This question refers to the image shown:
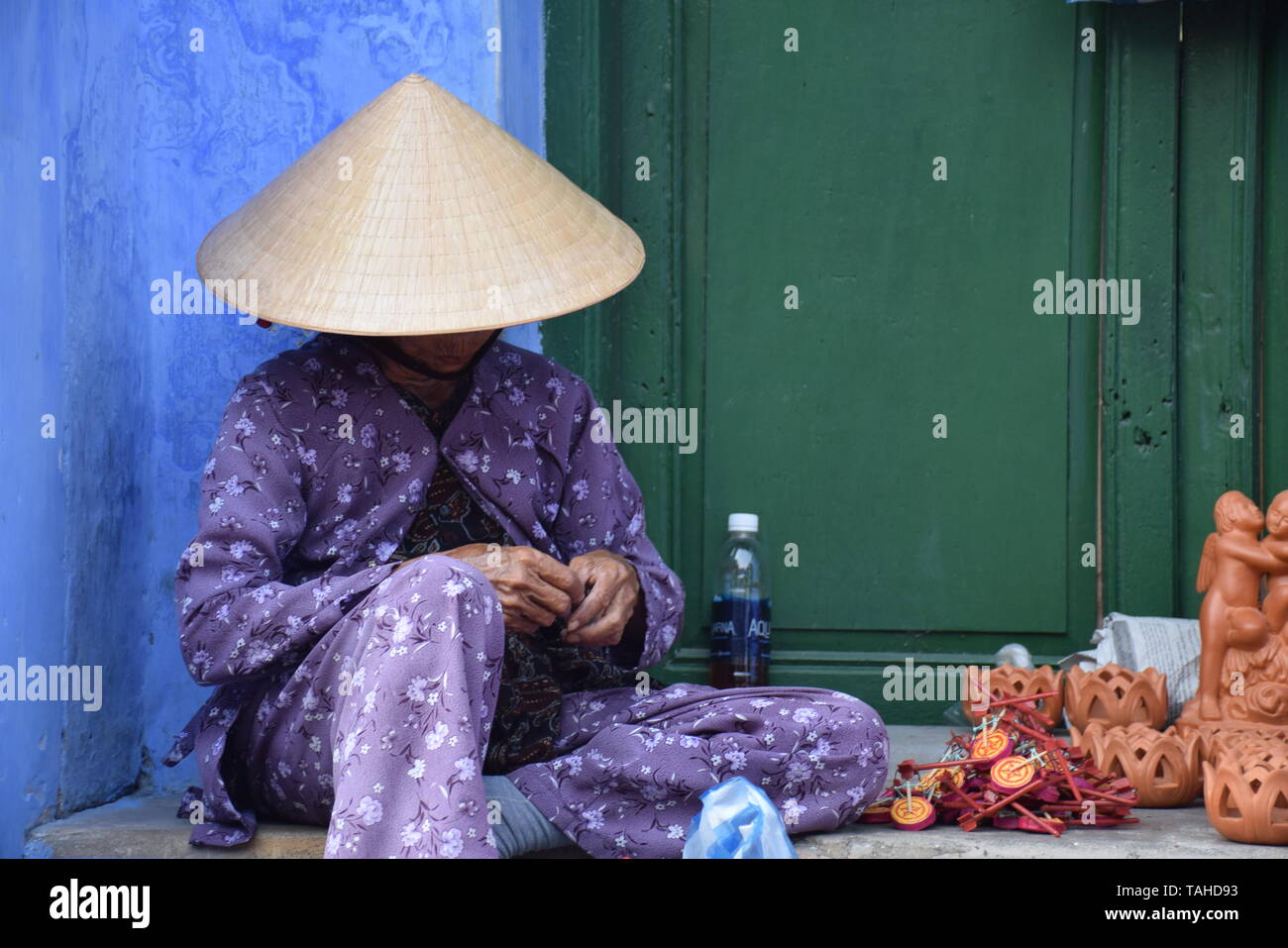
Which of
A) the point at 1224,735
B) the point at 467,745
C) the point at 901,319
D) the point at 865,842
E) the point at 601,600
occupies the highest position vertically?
the point at 901,319

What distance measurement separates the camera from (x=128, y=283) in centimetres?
260

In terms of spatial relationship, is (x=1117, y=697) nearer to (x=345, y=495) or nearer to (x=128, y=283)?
(x=345, y=495)

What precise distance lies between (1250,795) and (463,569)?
1191mm

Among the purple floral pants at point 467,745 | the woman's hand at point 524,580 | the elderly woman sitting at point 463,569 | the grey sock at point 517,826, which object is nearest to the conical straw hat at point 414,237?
the elderly woman sitting at point 463,569

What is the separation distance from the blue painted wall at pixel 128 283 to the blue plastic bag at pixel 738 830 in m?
1.08

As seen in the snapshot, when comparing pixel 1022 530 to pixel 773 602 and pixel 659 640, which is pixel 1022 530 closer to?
pixel 773 602

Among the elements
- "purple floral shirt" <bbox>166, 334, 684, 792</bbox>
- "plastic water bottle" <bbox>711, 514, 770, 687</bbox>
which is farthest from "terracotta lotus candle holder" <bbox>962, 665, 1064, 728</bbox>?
"purple floral shirt" <bbox>166, 334, 684, 792</bbox>

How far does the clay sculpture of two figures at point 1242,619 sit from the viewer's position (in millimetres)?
2555

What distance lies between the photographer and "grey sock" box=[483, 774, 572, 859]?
2.18 meters

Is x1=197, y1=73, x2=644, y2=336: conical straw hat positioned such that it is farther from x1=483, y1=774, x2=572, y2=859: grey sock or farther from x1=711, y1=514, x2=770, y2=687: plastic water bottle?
x1=711, y1=514, x2=770, y2=687: plastic water bottle

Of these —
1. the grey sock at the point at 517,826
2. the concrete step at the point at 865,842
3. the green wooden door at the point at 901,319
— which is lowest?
the concrete step at the point at 865,842

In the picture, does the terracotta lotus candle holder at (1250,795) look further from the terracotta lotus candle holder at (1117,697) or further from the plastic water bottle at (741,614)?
the plastic water bottle at (741,614)

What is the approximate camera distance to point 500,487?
2.40 m

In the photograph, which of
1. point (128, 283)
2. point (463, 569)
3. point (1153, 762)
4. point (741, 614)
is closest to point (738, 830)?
point (463, 569)
